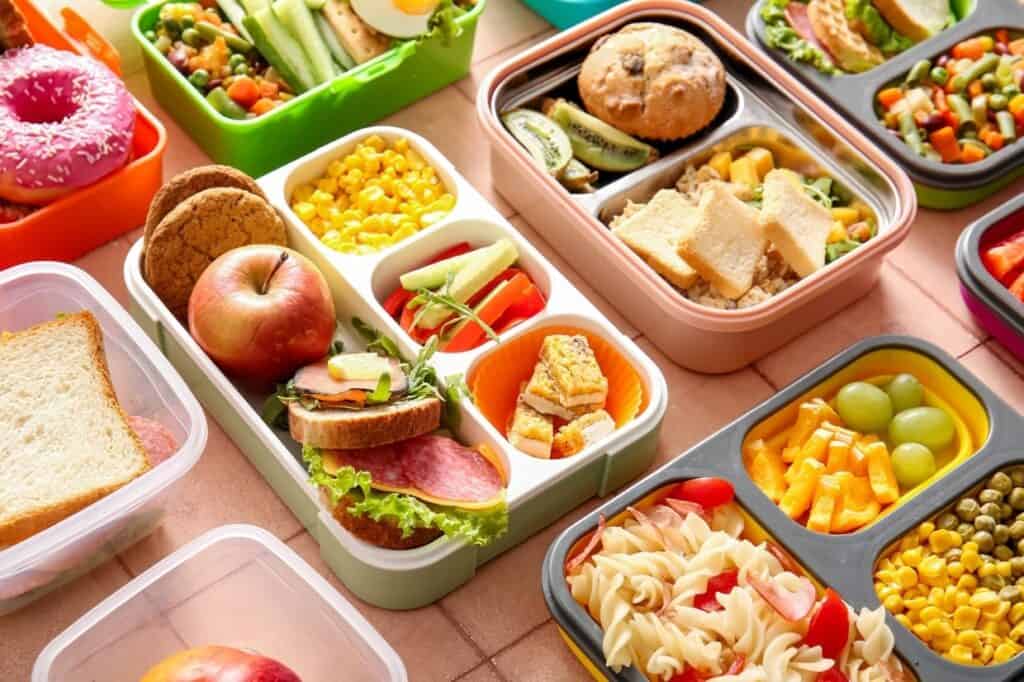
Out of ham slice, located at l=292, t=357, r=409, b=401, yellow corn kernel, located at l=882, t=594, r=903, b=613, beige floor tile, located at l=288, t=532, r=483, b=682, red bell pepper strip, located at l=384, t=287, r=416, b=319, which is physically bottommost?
beige floor tile, located at l=288, t=532, r=483, b=682

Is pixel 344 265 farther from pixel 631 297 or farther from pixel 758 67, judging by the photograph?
pixel 758 67

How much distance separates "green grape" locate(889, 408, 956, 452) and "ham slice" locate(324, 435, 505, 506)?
0.82 m

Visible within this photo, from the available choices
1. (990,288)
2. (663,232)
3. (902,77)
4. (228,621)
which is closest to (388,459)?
(228,621)

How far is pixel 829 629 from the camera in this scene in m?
2.43

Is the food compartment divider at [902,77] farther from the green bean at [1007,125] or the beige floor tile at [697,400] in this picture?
the beige floor tile at [697,400]

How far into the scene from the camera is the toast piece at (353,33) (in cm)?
338

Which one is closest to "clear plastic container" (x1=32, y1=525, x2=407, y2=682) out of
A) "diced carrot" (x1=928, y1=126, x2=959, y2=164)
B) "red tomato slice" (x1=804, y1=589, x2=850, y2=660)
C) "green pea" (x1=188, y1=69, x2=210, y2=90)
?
"red tomato slice" (x1=804, y1=589, x2=850, y2=660)

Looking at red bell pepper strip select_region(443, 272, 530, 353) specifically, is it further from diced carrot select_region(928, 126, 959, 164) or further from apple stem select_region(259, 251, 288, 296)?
diced carrot select_region(928, 126, 959, 164)

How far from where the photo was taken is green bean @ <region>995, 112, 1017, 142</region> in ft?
11.2

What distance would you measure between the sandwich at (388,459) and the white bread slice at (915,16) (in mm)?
1681

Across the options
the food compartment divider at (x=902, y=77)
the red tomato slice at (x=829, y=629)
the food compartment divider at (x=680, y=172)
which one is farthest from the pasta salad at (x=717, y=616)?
the food compartment divider at (x=902, y=77)

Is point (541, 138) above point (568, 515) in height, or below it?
above

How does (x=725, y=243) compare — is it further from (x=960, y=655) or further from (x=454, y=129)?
(x=960, y=655)

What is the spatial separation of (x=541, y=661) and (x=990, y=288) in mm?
1254
